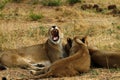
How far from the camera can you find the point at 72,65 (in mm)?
8602

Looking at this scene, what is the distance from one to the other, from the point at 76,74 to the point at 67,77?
27cm

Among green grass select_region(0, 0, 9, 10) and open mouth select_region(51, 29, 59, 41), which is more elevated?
open mouth select_region(51, 29, 59, 41)

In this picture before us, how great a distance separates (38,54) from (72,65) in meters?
1.81

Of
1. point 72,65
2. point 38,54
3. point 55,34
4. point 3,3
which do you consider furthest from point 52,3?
point 72,65

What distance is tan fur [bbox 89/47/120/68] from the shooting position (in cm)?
923

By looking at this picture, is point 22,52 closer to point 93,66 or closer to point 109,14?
point 93,66

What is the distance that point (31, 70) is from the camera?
9539 mm

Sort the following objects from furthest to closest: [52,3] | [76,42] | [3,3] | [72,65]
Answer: [3,3] → [52,3] → [76,42] → [72,65]

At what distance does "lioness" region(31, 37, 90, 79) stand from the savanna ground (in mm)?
139

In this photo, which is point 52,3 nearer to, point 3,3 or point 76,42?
point 3,3

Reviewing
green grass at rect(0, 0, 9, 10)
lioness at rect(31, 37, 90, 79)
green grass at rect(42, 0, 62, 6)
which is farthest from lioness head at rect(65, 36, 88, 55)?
green grass at rect(42, 0, 62, 6)

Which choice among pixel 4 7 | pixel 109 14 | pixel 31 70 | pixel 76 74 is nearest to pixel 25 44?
pixel 31 70

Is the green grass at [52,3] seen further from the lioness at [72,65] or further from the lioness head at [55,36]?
the lioness at [72,65]

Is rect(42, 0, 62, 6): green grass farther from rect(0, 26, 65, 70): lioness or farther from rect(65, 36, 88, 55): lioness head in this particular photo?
rect(65, 36, 88, 55): lioness head
